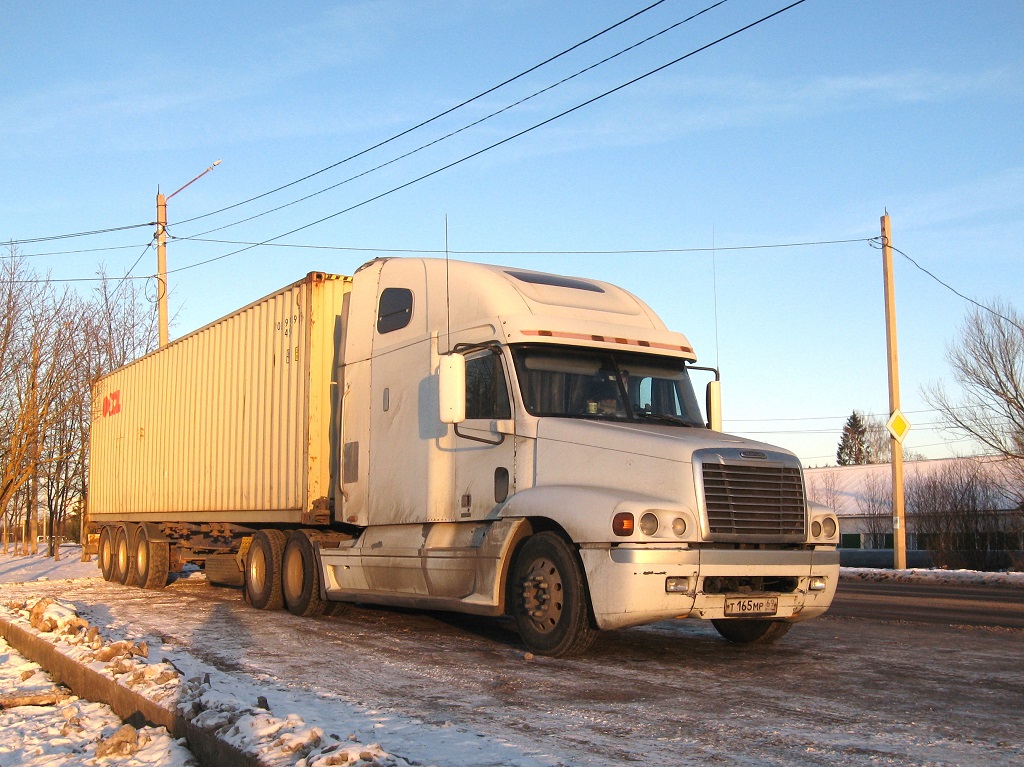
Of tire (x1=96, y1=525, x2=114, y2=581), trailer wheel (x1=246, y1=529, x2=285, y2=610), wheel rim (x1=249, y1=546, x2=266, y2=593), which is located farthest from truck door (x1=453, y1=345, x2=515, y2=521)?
tire (x1=96, y1=525, x2=114, y2=581)

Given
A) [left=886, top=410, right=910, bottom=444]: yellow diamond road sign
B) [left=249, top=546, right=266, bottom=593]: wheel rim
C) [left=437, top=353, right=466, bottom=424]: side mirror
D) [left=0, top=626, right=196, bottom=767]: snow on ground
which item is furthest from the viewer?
[left=886, top=410, right=910, bottom=444]: yellow diamond road sign

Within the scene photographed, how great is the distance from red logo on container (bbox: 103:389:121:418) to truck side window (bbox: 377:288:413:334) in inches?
433

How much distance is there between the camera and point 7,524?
57.2 meters

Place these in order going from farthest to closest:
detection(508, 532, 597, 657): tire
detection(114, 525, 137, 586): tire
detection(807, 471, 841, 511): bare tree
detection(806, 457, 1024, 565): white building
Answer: detection(807, 471, 841, 511): bare tree, detection(806, 457, 1024, 565): white building, detection(114, 525, 137, 586): tire, detection(508, 532, 597, 657): tire

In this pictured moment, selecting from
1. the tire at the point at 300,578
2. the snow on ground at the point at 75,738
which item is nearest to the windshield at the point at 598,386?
the snow on ground at the point at 75,738

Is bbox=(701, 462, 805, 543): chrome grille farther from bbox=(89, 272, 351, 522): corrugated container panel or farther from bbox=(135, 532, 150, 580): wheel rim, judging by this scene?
bbox=(135, 532, 150, 580): wheel rim

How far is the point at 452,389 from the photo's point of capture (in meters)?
9.55

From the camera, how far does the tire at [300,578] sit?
41.8 ft

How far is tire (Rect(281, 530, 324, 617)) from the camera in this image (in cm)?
1273

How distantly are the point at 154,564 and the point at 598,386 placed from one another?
11148mm

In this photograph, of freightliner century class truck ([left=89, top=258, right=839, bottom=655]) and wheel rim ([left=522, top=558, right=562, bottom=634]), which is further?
wheel rim ([left=522, top=558, right=562, bottom=634])

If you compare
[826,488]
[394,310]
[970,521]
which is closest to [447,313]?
[394,310]

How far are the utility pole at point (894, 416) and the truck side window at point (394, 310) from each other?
15.9 metres

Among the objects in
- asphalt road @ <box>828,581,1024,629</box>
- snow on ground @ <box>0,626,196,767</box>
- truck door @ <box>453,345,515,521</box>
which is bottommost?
asphalt road @ <box>828,581,1024,629</box>
